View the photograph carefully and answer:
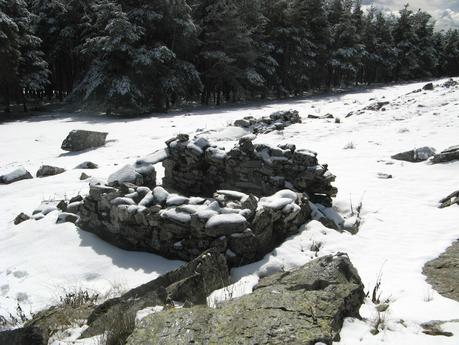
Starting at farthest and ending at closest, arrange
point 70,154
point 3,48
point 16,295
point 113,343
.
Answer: point 3,48
point 70,154
point 16,295
point 113,343

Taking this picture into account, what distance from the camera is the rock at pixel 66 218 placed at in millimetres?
6770

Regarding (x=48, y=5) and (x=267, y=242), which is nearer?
(x=267, y=242)

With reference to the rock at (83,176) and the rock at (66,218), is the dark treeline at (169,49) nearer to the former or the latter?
the rock at (83,176)

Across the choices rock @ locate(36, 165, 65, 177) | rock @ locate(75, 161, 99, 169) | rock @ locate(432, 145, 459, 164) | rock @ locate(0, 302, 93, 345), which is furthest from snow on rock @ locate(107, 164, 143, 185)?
rock @ locate(432, 145, 459, 164)

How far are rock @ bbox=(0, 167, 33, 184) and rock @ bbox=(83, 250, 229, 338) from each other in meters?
7.96

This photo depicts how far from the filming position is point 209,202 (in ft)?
19.5

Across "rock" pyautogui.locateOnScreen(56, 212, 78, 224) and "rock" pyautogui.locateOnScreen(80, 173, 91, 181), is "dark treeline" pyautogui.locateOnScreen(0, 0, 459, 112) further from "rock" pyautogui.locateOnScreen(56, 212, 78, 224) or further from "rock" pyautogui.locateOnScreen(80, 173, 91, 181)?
"rock" pyautogui.locateOnScreen(56, 212, 78, 224)

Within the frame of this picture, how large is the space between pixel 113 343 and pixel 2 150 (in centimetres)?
1464

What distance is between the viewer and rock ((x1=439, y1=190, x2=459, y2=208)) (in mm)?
6914

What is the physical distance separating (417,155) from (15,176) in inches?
446

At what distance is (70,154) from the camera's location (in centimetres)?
1367

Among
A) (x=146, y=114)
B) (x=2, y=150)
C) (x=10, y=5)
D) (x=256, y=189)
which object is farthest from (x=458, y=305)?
(x=10, y=5)

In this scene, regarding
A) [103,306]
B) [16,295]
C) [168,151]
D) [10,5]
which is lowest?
[16,295]

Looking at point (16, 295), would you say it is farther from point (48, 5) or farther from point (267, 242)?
point (48, 5)
